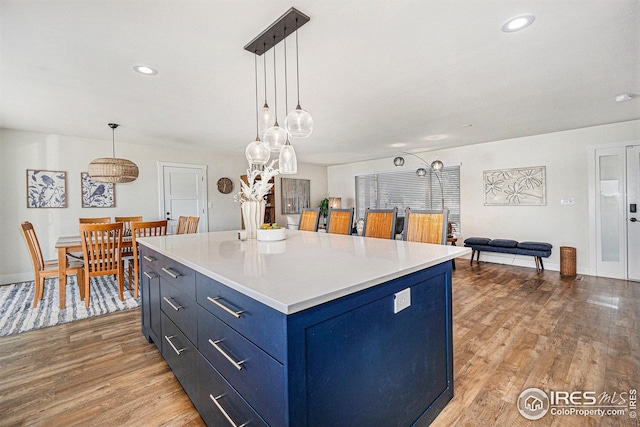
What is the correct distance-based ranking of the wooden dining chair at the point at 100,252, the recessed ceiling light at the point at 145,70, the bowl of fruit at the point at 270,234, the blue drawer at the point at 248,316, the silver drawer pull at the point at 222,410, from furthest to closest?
the wooden dining chair at the point at 100,252 → the recessed ceiling light at the point at 145,70 → the bowl of fruit at the point at 270,234 → the silver drawer pull at the point at 222,410 → the blue drawer at the point at 248,316

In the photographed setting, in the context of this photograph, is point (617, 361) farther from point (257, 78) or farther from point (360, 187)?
point (360, 187)

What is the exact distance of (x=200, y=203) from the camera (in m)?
6.36

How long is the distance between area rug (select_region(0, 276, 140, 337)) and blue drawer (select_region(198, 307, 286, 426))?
2610 millimetres

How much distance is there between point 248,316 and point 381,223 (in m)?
2.01

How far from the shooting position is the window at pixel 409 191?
633cm

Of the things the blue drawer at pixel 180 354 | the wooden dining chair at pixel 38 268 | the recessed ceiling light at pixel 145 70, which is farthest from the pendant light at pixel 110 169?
the blue drawer at pixel 180 354

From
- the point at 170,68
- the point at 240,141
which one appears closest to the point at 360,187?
the point at 240,141

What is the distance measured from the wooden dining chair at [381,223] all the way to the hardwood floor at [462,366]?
1.11 metres

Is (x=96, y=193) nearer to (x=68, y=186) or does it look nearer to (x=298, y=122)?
(x=68, y=186)

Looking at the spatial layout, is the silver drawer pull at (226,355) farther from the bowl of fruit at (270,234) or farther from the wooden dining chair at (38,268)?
the wooden dining chair at (38,268)

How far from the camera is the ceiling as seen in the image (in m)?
1.81

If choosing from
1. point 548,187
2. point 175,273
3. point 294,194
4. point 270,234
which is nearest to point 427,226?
point 270,234

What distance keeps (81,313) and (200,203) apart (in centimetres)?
352

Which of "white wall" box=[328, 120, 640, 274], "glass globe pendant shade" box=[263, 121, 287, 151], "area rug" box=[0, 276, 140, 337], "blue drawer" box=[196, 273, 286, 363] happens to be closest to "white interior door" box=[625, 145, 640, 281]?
"white wall" box=[328, 120, 640, 274]
